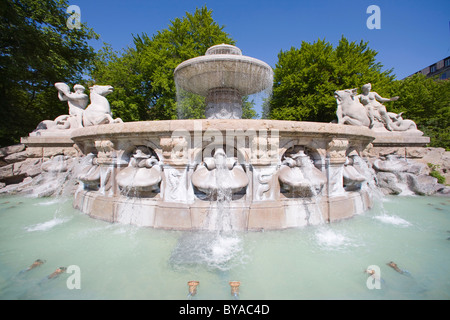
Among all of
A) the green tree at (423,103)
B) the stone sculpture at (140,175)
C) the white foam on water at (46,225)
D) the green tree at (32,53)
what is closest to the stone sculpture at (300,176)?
the stone sculpture at (140,175)

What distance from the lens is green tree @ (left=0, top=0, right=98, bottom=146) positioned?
10281 mm

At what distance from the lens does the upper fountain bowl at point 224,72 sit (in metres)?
5.14

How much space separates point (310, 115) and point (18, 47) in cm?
1993

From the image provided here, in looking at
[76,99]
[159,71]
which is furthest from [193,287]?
[159,71]

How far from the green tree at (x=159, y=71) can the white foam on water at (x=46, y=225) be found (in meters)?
13.6

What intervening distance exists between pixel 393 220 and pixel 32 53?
16503 millimetres

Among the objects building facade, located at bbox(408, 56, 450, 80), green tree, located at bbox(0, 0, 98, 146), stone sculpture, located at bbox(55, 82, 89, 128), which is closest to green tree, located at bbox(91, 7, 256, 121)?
green tree, located at bbox(0, 0, 98, 146)

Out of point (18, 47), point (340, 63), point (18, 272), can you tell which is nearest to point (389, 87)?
Answer: point (340, 63)

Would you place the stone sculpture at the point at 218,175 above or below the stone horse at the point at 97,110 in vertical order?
below

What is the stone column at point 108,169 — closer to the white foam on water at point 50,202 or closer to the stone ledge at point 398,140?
the white foam on water at point 50,202

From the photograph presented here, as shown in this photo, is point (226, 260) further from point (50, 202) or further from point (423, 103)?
point (423, 103)

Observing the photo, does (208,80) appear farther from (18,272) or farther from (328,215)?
(18,272)

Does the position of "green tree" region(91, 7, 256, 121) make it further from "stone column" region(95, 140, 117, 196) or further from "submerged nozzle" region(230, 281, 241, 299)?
"submerged nozzle" region(230, 281, 241, 299)

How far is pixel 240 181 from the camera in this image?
3.27 metres
